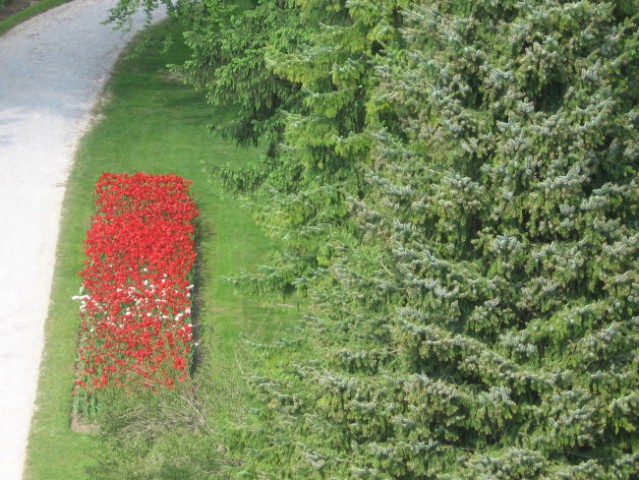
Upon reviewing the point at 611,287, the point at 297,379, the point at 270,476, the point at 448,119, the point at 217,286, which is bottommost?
the point at 217,286

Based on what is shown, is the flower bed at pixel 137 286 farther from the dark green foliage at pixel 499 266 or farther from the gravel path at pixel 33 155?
the dark green foliage at pixel 499 266

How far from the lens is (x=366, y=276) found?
33.2ft

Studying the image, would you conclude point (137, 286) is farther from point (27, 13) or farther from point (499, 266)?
point (27, 13)

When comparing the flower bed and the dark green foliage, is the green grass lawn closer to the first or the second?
the flower bed

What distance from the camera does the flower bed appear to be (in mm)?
15461

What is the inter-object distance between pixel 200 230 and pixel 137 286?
3.56 m

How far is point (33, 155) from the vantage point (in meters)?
22.9

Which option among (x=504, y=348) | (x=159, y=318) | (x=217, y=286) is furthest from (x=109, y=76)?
(x=504, y=348)

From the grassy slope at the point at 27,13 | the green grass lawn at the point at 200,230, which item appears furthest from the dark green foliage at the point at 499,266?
the grassy slope at the point at 27,13

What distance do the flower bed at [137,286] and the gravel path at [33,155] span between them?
0.84 metres

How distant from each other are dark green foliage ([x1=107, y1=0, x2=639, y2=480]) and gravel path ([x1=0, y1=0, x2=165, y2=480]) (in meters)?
6.43

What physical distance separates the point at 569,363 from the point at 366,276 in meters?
2.24

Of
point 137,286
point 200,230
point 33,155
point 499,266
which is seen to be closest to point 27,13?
point 33,155

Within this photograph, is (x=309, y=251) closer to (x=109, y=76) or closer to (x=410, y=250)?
(x=410, y=250)
